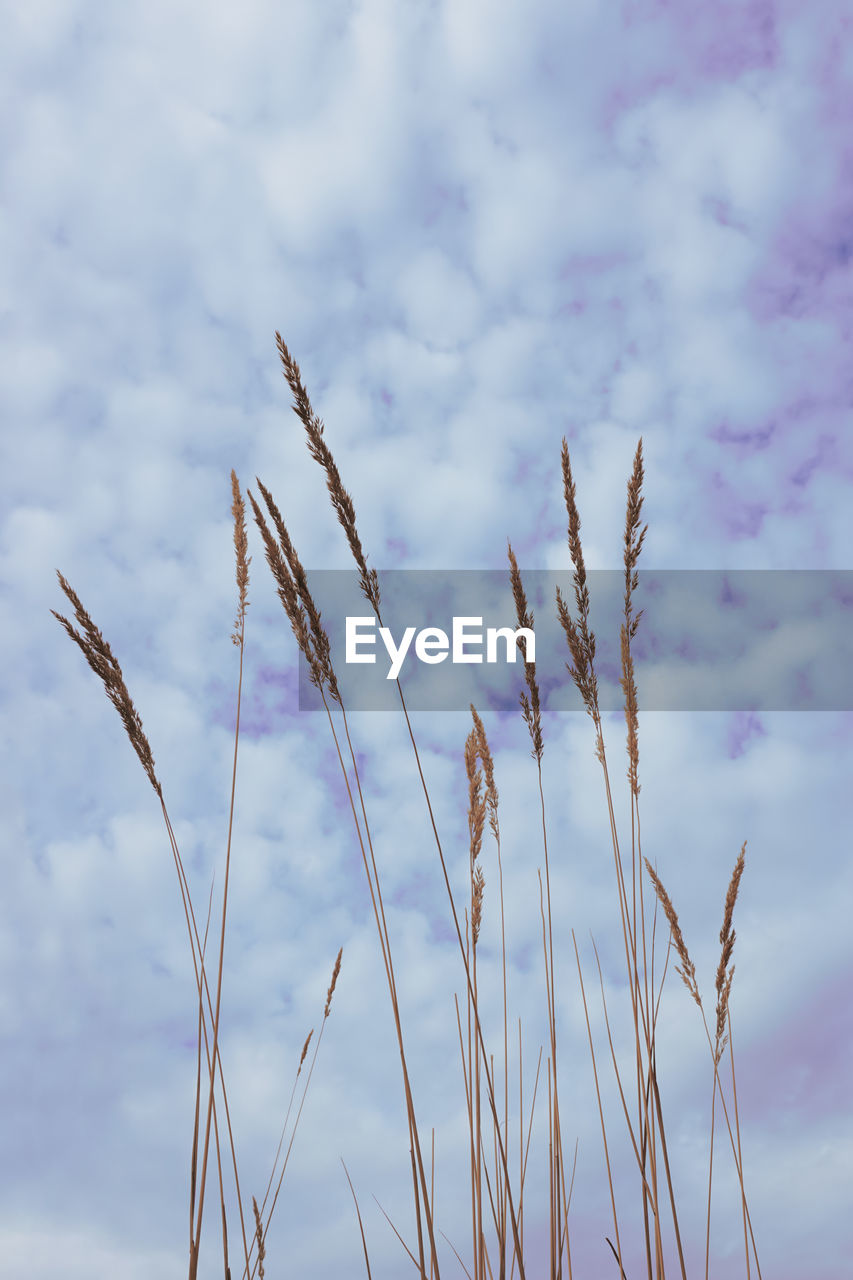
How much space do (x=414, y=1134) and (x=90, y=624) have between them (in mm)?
1193

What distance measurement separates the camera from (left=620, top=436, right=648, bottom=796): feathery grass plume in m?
2.05

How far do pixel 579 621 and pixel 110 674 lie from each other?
1085 millimetres

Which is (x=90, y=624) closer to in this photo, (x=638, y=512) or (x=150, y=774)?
(x=150, y=774)

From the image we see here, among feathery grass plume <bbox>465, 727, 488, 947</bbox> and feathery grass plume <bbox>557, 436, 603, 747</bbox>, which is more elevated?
feathery grass plume <bbox>557, 436, 603, 747</bbox>

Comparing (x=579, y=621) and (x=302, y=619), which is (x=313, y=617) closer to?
(x=302, y=619)

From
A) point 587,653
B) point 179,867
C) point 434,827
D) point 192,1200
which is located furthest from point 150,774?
point 587,653

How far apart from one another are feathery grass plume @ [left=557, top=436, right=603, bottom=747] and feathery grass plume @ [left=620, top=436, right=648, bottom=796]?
103 millimetres

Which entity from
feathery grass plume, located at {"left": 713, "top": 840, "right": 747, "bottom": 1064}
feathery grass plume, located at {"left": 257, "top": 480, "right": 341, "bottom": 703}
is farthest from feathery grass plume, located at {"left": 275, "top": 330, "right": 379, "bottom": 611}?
feathery grass plume, located at {"left": 713, "top": 840, "right": 747, "bottom": 1064}

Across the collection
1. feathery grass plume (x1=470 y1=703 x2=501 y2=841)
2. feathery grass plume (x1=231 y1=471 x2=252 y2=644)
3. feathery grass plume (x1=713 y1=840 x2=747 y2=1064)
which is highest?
feathery grass plume (x1=231 y1=471 x2=252 y2=644)

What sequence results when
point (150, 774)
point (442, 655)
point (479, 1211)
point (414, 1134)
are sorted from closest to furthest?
point (414, 1134), point (479, 1211), point (150, 774), point (442, 655)

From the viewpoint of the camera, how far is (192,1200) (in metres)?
1.56

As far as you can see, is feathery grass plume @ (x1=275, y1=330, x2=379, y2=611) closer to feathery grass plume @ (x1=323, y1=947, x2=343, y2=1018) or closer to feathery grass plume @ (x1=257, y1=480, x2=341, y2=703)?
feathery grass plume @ (x1=257, y1=480, x2=341, y2=703)

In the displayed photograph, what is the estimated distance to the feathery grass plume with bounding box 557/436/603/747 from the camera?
2020 millimetres

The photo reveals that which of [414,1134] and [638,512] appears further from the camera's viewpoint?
[638,512]
